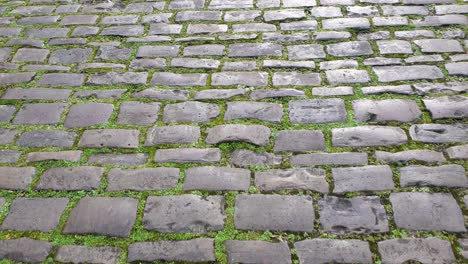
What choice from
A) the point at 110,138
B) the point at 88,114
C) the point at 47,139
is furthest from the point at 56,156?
the point at 88,114

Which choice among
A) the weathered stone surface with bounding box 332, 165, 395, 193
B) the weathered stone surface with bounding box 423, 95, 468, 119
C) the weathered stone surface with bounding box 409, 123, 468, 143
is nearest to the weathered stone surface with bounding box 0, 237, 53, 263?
the weathered stone surface with bounding box 332, 165, 395, 193

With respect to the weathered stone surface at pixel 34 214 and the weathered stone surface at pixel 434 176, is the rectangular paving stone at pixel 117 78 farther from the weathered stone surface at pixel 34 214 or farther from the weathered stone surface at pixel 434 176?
the weathered stone surface at pixel 434 176

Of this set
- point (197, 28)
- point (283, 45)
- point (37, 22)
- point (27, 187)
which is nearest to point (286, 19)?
point (283, 45)

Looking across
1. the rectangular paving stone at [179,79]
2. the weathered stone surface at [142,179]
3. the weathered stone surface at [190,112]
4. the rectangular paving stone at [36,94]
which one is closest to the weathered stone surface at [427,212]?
the weathered stone surface at [142,179]

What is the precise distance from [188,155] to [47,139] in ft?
3.07

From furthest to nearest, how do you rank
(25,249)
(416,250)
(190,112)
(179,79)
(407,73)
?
1. (179,79)
2. (407,73)
3. (190,112)
4. (25,249)
5. (416,250)

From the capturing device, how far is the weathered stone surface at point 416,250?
2.31m

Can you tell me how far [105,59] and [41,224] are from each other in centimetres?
183

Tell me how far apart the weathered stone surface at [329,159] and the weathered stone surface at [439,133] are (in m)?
0.39

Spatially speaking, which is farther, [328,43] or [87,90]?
[328,43]

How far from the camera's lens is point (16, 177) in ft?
9.66

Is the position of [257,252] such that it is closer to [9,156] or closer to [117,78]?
[9,156]

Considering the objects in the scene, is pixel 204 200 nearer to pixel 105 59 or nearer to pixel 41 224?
pixel 41 224

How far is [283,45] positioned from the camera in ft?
13.6
